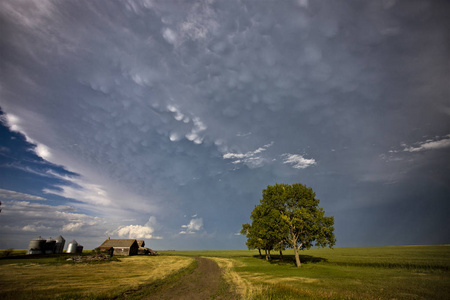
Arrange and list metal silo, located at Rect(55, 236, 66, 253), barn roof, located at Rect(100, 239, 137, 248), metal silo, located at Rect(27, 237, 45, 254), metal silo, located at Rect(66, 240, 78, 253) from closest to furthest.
A: metal silo, located at Rect(27, 237, 45, 254), metal silo, located at Rect(55, 236, 66, 253), metal silo, located at Rect(66, 240, 78, 253), barn roof, located at Rect(100, 239, 137, 248)

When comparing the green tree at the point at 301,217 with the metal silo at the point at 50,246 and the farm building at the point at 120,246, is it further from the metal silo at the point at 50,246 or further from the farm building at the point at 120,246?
the metal silo at the point at 50,246

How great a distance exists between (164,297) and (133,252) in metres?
81.9

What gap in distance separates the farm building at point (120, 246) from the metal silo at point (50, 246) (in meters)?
16.6

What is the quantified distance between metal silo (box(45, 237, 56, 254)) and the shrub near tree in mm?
79079

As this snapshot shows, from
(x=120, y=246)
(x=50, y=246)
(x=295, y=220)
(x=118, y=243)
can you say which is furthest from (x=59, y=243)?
(x=295, y=220)

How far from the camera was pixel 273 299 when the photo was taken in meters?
16.8

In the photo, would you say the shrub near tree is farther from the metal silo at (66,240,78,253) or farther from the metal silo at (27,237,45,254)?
the metal silo at (66,240,78,253)

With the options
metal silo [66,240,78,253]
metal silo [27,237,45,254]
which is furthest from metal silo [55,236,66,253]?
metal silo [27,237,45,254]

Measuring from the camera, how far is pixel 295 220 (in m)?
40.6

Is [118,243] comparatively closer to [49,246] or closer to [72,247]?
[72,247]

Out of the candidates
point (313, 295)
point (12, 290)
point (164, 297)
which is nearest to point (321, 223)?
point (313, 295)

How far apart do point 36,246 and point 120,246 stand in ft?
90.0

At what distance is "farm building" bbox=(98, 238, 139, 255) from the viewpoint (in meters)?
79.6

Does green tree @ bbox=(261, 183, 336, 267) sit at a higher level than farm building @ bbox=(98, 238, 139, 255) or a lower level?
higher
